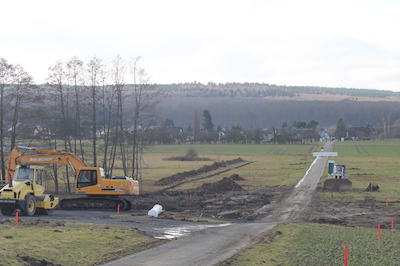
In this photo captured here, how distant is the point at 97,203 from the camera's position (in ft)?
113

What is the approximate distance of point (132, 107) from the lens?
167 ft

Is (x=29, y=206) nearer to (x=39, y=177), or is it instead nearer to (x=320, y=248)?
(x=39, y=177)

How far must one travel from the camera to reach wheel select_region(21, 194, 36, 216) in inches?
1107

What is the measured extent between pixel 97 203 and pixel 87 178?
6.41 ft

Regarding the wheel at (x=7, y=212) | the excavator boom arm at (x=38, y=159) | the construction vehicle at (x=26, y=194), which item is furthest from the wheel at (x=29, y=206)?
the excavator boom arm at (x=38, y=159)

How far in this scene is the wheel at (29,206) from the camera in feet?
92.3

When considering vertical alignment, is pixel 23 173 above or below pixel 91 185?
above

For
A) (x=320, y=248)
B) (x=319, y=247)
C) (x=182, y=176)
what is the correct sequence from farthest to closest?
(x=182, y=176) < (x=319, y=247) < (x=320, y=248)

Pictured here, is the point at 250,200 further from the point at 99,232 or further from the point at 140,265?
the point at 140,265

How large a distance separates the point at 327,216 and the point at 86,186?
16077 mm

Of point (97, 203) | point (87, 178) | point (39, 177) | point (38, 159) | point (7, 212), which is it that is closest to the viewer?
point (7, 212)

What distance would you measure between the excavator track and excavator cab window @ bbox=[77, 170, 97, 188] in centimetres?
113

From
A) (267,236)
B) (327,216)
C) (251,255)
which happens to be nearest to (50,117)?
(327,216)

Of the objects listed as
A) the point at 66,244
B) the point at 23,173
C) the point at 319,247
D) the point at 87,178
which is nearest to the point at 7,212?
the point at 23,173
